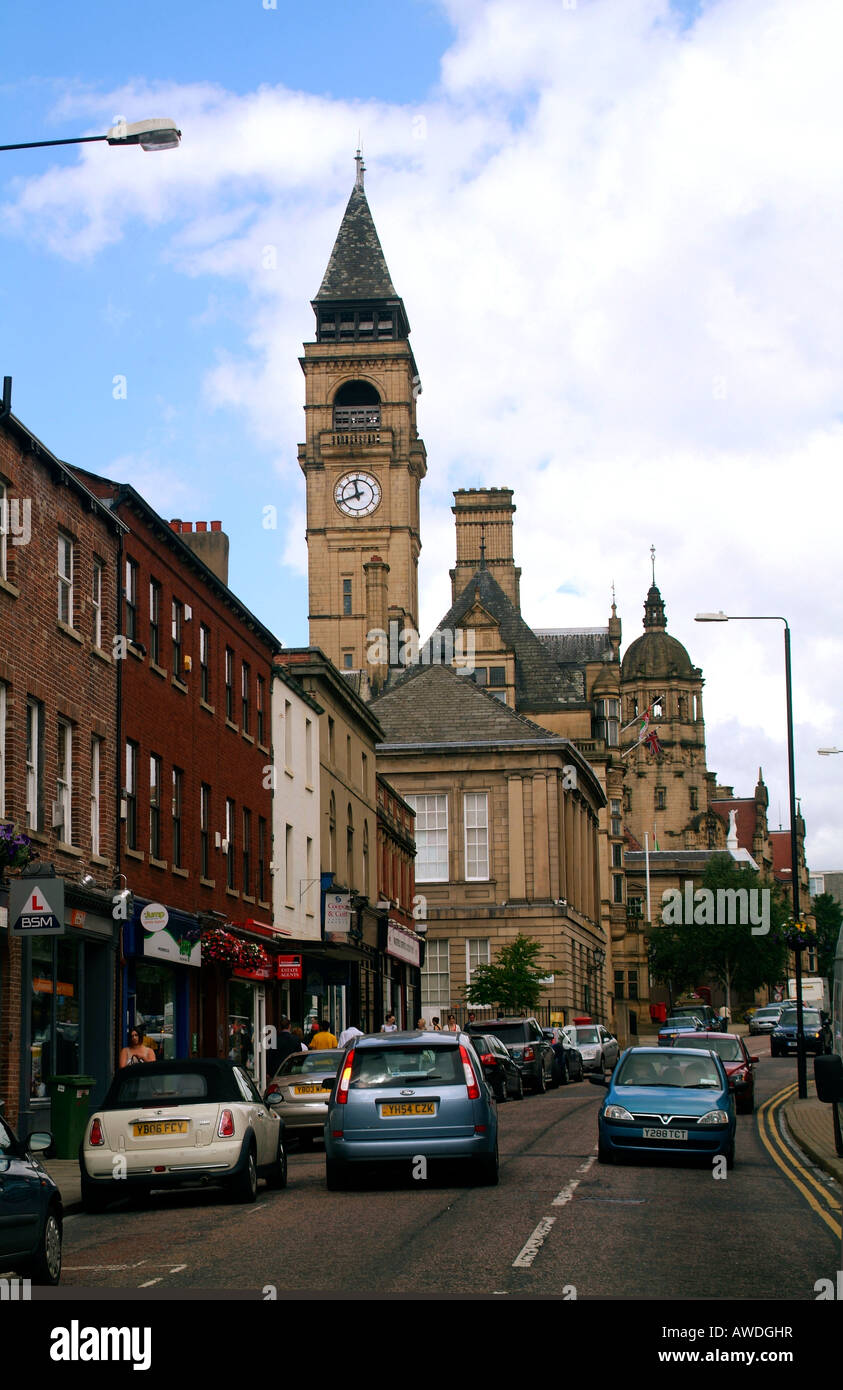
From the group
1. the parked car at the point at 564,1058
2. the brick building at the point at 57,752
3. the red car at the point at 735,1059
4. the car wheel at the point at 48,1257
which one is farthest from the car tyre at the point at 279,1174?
the parked car at the point at 564,1058

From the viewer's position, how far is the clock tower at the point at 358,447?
408 ft

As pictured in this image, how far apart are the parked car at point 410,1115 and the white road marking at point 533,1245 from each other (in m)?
2.98

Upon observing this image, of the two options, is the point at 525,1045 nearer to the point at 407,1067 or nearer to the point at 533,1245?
the point at 407,1067

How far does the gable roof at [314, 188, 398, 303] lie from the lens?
129625 mm

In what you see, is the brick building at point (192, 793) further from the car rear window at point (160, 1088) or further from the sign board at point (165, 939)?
the car rear window at point (160, 1088)

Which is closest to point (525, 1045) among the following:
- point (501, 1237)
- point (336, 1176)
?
point (336, 1176)

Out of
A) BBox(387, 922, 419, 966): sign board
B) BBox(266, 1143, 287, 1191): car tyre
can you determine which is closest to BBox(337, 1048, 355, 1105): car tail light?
BBox(266, 1143, 287, 1191): car tyre

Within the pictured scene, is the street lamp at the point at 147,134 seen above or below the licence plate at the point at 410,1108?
above

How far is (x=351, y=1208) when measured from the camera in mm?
15086

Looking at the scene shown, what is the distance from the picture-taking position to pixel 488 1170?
1705 cm

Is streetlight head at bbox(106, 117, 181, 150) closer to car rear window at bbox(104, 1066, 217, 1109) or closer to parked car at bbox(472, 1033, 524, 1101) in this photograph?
car rear window at bbox(104, 1066, 217, 1109)

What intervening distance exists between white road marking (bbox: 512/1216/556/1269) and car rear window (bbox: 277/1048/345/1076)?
435 inches

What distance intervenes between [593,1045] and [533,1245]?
38.9 m

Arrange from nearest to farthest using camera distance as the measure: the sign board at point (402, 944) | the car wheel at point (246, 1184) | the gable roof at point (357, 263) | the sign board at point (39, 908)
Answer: the car wheel at point (246, 1184)
the sign board at point (39, 908)
the sign board at point (402, 944)
the gable roof at point (357, 263)
